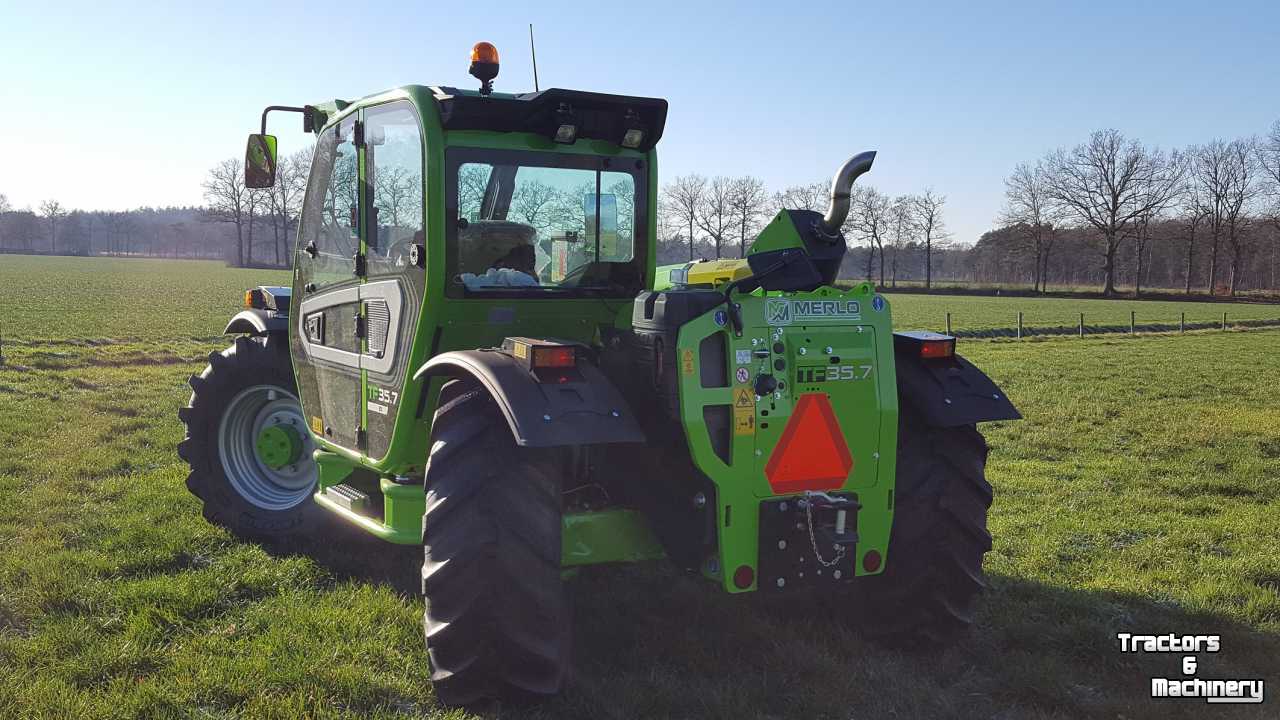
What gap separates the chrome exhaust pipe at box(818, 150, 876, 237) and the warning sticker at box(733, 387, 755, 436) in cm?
97

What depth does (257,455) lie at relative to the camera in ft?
21.9

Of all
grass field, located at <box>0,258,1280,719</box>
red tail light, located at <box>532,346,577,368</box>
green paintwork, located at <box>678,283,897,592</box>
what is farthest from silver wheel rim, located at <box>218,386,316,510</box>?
green paintwork, located at <box>678,283,897,592</box>

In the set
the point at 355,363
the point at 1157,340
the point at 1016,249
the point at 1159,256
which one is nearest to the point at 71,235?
the point at 1016,249

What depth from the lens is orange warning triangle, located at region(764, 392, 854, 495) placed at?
13.5 feet

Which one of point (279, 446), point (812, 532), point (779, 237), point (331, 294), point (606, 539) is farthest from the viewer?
point (279, 446)

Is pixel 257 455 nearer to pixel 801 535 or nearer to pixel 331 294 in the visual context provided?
pixel 331 294

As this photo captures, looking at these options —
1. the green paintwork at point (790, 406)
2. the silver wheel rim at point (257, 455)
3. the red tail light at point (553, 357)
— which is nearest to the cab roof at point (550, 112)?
the green paintwork at point (790, 406)

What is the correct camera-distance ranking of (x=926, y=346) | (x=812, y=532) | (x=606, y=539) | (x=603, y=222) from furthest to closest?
(x=603, y=222)
(x=926, y=346)
(x=606, y=539)
(x=812, y=532)

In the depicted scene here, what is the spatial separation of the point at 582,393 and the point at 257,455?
364 cm

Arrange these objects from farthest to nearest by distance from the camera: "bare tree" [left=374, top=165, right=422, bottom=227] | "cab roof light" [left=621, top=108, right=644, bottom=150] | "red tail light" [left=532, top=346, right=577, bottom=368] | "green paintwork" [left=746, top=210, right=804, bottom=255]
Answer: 1. "cab roof light" [left=621, top=108, right=644, bottom=150]
2. "bare tree" [left=374, top=165, right=422, bottom=227]
3. "green paintwork" [left=746, top=210, right=804, bottom=255]
4. "red tail light" [left=532, top=346, right=577, bottom=368]

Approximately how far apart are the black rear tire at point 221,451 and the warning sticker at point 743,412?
331 centimetres

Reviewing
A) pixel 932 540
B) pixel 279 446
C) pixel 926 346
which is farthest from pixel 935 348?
pixel 279 446

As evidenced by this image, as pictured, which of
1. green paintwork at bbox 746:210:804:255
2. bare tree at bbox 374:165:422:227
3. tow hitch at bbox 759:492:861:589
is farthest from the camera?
bare tree at bbox 374:165:422:227

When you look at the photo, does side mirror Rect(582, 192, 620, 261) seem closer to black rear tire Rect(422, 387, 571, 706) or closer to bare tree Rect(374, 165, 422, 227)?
bare tree Rect(374, 165, 422, 227)
